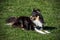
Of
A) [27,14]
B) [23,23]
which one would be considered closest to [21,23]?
[23,23]

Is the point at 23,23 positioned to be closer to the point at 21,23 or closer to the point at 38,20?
the point at 21,23

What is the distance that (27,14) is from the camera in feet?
7.84

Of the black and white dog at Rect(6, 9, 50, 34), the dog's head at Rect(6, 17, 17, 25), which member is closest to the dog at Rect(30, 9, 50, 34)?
the black and white dog at Rect(6, 9, 50, 34)

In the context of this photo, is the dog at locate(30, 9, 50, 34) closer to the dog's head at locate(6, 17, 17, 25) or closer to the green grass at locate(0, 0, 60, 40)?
the green grass at locate(0, 0, 60, 40)

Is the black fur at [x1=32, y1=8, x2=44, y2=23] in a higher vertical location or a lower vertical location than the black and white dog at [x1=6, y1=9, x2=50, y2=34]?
higher

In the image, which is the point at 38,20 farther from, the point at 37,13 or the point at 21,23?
the point at 21,23

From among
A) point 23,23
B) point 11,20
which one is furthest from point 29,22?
point 11,20

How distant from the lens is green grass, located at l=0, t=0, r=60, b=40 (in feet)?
7.39

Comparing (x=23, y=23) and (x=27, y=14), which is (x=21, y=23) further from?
(x=27, y=14)

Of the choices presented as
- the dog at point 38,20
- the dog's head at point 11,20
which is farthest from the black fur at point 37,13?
the dog's head at point 11,20

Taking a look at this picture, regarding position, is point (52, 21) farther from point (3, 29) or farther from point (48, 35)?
point (3, 29)

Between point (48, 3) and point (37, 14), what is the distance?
0.24m

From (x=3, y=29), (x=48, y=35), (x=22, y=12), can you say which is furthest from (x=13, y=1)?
(x=48, y=35)

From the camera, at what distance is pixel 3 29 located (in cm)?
227
